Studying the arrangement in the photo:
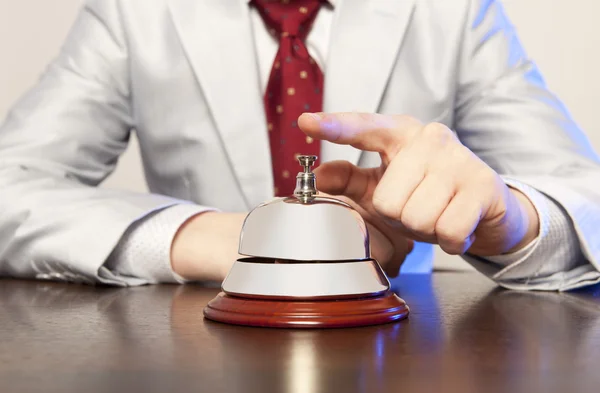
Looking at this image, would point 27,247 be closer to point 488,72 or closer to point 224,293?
point 224,293

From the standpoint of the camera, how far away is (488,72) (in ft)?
4.52

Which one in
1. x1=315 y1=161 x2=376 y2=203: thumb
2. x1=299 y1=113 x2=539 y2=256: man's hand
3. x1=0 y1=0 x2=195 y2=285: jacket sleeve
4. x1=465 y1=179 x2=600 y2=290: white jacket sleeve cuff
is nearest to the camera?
x1=299 y1=113 x2=539 y2=256: man's hand

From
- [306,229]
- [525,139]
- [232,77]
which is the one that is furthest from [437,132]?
[232,77]

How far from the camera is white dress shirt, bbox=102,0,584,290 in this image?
891mm

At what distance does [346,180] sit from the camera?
0.81m

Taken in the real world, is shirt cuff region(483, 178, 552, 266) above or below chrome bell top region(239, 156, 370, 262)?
below

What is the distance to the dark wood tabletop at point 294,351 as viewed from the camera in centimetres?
36

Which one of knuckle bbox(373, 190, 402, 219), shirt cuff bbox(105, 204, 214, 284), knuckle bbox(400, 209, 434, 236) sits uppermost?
knuckle bbox(373, 190, 402, 219)

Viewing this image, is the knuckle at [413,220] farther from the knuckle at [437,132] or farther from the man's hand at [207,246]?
the man's hand at [207,246]

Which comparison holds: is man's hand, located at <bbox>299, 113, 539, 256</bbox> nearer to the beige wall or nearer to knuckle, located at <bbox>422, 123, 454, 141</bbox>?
knuckle, located at <bbox>422, 123, 454, 141</bbox>

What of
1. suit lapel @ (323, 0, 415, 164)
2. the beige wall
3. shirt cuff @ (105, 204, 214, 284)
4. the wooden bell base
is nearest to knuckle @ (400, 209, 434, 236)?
the wooden bell base

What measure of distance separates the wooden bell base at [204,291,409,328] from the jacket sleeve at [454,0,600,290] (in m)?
0.39

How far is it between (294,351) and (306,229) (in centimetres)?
12

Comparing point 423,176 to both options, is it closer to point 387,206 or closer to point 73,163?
point 387,206
